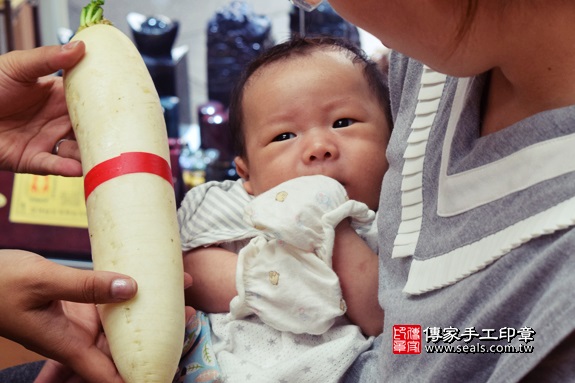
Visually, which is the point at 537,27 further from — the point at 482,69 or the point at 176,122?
the point at 176,122

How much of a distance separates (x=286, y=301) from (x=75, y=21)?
8.63 ft

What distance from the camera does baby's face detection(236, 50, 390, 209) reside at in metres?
1.18

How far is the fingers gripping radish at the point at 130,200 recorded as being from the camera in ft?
3.01

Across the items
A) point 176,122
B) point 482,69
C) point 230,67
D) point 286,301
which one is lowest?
point 176,122

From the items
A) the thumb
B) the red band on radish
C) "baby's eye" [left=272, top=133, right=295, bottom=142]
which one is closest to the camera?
the thumb

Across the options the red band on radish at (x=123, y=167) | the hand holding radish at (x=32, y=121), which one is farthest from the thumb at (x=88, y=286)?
the hand holding radish at (x=32, y=121)

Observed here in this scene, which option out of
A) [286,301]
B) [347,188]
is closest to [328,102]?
[347,188]

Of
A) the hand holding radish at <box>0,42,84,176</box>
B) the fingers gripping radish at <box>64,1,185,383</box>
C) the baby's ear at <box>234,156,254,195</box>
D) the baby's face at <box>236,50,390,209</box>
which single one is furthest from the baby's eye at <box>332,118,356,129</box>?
the hand holding radish at <box>0,42,84,176</box>

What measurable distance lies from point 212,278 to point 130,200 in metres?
0.24

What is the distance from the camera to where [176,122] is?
2.48m

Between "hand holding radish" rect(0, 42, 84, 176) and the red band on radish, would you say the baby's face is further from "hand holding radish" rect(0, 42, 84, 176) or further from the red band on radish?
"hand holding radish" rect(0, 42, 84, 176)

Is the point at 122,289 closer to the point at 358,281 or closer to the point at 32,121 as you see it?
A: the point at 358,281

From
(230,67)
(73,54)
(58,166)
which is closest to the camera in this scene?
(73,54)

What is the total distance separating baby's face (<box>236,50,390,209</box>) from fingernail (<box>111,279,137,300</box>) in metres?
0.38
